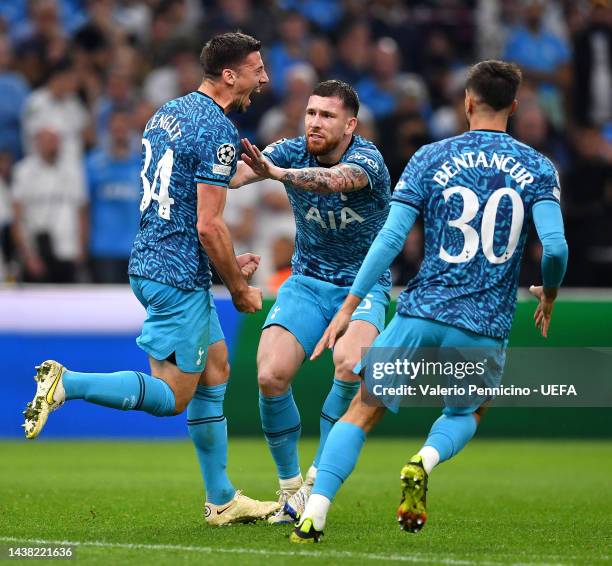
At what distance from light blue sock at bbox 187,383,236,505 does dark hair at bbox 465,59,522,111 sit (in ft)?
7.40

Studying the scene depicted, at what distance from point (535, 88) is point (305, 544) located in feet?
39.1

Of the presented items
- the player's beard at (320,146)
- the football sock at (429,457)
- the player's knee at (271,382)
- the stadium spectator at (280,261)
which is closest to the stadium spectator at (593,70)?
the stadium spectator at (280,261)

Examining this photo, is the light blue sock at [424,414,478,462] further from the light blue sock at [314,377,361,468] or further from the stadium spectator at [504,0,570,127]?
the stadium spectator at [504,0,570,127]

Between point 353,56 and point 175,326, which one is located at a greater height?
point 353,56

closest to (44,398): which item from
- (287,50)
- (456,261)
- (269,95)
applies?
(456,261)

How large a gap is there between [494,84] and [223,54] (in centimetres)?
159

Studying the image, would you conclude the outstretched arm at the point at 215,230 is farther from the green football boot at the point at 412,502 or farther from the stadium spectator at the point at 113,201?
the stadium spectator at the point at 113,201

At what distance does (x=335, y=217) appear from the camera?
304 inches

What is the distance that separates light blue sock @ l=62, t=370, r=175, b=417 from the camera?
21.0 ft

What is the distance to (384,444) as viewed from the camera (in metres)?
12.4

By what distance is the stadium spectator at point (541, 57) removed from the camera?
56.7ft

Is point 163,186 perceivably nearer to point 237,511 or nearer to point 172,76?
point 237,511

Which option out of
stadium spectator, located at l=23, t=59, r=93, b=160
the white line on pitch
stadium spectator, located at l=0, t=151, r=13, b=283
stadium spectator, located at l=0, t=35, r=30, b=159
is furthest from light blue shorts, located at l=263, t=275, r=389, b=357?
stadium spectator, located at l=0, t=35, r=30, b=159

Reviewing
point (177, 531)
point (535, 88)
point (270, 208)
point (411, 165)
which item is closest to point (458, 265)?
point (411, 165)
